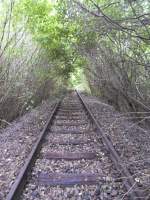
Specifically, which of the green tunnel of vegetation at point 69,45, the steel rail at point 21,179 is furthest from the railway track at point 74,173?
the green tunnel of vegetation at point 69,45

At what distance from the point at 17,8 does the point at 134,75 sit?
3.95m

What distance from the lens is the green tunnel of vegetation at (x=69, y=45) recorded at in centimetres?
805

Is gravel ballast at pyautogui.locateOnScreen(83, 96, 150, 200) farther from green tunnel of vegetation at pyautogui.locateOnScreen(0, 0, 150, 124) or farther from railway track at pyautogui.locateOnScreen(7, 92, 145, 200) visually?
green tunnel of vegetation at pyautogui.locateOnScreen(0, 0, 150, 124)

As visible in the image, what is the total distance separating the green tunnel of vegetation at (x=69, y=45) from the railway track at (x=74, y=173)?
1338 mm

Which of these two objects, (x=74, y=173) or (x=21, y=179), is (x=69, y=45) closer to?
(x=74, y=173)

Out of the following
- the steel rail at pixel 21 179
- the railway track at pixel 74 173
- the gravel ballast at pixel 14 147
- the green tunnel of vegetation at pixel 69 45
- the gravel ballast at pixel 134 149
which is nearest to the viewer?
the steel rail at pixel 21 179

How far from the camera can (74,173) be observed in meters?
5.79

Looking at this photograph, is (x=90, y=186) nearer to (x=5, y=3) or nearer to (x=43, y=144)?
(x=43, y=144)

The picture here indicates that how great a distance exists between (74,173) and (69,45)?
44.1 feet

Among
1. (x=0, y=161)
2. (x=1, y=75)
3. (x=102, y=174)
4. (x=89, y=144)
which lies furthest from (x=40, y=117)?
(x=102, y=174)

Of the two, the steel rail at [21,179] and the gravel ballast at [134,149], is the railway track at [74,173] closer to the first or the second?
the steel rail at [21,179]

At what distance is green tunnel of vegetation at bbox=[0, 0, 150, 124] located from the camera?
8.05 metres

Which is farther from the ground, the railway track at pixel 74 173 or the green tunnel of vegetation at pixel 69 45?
the green tunnel of vegetation at pixel 69 45

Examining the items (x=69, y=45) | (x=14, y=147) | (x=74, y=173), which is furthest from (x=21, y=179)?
(x=69, y=45)
